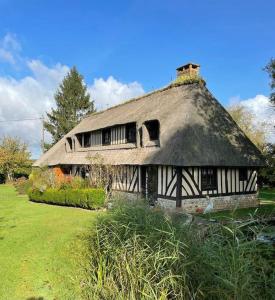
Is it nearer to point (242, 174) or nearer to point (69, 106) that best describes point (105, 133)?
point (242, 174)

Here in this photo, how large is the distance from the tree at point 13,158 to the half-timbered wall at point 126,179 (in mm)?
20994

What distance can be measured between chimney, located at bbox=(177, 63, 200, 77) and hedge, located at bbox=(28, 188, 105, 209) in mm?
8340

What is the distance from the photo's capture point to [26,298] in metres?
5.68


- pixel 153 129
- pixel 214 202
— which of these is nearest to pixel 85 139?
pixel 153 129

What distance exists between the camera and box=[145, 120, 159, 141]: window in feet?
54.5

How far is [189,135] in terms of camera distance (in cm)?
1429

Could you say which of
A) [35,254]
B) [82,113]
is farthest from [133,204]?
[82,113]

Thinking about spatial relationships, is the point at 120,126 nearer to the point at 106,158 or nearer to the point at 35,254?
the point at 106,158

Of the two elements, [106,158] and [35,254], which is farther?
[106,158]

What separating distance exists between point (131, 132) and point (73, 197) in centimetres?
485

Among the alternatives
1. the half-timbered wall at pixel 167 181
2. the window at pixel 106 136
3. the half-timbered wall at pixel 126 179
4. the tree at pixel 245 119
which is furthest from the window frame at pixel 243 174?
the tree at pixel 245 119

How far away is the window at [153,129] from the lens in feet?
54.5

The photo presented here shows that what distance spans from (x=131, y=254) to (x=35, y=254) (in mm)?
4018

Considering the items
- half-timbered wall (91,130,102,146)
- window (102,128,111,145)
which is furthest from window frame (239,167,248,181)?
half-timbered wall (91,130,102,146)
